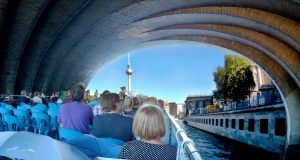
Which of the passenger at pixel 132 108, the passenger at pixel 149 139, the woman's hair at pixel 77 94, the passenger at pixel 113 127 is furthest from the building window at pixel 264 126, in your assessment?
the passenger at pixel 149 139

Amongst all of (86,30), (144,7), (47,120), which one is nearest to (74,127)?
(47,120)

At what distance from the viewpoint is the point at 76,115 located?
218 inches

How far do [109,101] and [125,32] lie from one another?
20.8m

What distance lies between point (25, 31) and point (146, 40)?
12.6 meters

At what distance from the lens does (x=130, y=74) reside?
66.2 m

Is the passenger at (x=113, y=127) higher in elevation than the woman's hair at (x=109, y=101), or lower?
lower

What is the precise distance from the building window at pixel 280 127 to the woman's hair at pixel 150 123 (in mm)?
21955

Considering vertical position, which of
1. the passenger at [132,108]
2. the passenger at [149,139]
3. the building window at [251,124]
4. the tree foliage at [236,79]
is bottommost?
the building window at [251,124]

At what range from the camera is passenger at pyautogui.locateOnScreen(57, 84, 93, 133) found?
551 cm

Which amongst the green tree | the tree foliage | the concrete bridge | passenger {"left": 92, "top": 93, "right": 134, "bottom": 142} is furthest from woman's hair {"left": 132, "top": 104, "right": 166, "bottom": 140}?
the green tree

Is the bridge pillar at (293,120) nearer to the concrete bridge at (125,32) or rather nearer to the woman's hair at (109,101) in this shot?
the concrete bridge at (125,32)

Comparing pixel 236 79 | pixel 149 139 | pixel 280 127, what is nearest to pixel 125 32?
pixel 280 127

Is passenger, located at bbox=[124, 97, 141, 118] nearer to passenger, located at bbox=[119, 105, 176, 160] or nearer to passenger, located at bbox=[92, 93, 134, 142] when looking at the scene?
passenger, located at bbox=[92, 93, 134, 142]

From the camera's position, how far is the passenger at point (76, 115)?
5.51 m
